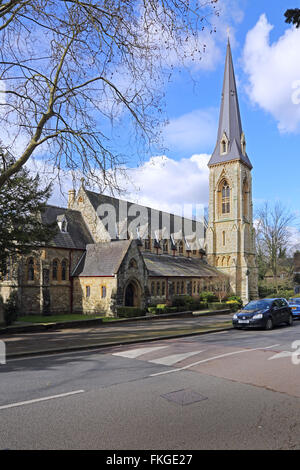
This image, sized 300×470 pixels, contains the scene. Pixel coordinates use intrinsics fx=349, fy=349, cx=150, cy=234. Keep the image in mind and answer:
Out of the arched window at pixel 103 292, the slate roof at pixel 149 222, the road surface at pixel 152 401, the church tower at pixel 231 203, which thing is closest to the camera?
the road surface at pixel 152 401

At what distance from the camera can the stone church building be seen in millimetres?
28250

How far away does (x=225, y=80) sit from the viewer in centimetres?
5256

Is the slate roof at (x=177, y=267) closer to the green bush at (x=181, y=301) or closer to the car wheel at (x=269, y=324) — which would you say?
the green bush at (x=181, y=301)

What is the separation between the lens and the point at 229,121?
5194cm

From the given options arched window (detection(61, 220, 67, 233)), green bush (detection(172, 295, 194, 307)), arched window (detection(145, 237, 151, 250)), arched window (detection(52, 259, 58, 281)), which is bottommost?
green bush (detection(172, 295, 194, 307))

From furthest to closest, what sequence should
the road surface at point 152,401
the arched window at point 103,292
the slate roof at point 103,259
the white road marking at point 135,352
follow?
the arched window at point 103,292 → the slate roof at point 103,259 → the white road marking at point 135,352 → the road surface at point 152,401

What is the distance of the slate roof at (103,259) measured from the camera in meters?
27.8

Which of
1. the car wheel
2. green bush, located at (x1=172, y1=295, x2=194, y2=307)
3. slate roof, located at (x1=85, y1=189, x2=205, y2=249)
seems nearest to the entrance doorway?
slate roof, located at (x1=85, y1=189, x2=205, y2=249)

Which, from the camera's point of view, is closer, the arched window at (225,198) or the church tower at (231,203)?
the church tower at (231,203)

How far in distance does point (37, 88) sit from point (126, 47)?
3.64m

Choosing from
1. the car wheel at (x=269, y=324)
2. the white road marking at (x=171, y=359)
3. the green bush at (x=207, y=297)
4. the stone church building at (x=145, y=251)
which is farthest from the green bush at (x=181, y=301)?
the white road marking at (x=171, y=359)

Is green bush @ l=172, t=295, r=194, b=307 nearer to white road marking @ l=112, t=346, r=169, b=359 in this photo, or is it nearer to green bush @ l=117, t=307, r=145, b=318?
green bush @ l=117, t=307, r=145, b=318

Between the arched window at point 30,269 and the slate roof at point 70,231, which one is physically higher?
the slate roof at point 70,231

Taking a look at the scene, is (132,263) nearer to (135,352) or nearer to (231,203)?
(135,352)
